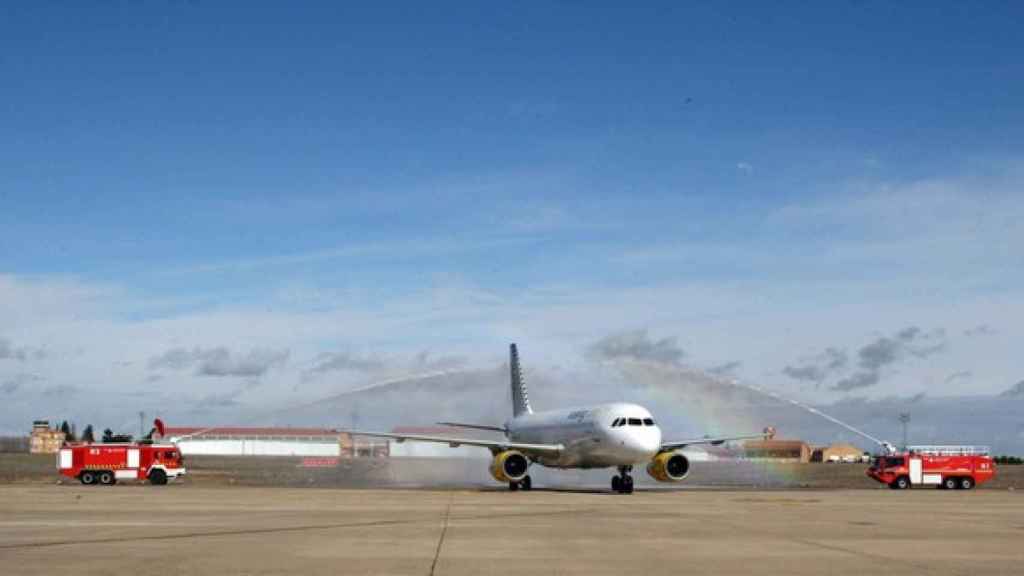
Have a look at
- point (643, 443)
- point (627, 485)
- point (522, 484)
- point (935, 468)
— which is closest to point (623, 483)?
point (627, 485)

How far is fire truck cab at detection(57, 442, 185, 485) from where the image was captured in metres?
67.6

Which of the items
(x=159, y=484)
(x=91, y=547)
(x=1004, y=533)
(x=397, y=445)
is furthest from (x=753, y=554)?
(x=397, y=445)

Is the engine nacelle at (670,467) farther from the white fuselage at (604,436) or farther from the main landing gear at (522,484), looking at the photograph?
the main landing gear at (522,484)

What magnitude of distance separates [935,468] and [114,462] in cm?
4902

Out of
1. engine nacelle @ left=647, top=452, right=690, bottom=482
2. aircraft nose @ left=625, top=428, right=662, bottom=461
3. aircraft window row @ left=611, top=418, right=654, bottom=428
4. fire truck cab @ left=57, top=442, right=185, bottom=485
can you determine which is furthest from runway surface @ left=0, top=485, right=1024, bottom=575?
fire truck cab @ left=57, top=442, right=185, bottom=485

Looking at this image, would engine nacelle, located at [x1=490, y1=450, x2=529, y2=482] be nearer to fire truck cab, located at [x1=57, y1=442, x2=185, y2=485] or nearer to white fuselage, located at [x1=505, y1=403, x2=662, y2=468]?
white fuselage, located at [x1=505, y1=403, x2=662, y2=468]

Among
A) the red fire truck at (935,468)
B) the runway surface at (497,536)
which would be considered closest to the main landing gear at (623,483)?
the runway surface at (497,536)

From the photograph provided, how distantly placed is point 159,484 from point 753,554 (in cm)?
5112

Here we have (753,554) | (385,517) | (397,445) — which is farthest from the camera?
(397,445)

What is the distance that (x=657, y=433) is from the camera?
58625 mm

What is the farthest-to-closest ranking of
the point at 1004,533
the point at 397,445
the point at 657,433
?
the point at 397,445
the point at 657,433
the point at 1004,533

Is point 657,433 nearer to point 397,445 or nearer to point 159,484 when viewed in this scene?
point 159,484

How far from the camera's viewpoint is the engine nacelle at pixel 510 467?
62531 mm

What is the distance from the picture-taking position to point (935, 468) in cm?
7119
